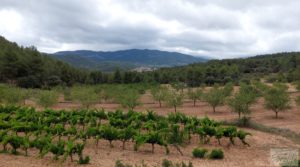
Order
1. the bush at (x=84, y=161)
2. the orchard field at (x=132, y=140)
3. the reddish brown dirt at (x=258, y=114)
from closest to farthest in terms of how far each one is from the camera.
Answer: the bush at (x=84, y=161), the orchard field at (x=132, y=140), the reddish brown dirt at (x=258, y=114)

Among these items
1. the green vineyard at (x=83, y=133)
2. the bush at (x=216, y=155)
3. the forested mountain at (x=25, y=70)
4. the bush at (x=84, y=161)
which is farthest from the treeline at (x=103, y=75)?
the bush at (x=84, y=161)

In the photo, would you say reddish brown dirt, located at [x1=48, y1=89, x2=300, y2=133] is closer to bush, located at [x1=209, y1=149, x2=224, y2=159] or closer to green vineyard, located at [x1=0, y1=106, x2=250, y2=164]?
green vineyard, located at [x1=0, y1=106, x2=250, y2=164]

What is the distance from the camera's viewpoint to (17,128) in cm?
1652

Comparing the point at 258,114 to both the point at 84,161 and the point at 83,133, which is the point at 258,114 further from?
the point at 84,161

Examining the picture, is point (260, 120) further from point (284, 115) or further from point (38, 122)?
point (38, 122)

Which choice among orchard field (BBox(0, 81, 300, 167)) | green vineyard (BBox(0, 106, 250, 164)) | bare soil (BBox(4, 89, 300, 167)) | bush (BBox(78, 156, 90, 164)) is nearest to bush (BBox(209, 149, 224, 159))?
orchard field (BBox(0, 81, 300, 167))

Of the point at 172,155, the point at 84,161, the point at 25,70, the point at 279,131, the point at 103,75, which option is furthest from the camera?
the point at 103,75

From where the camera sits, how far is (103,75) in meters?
81.4

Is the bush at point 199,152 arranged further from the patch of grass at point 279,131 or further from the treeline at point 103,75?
the treeline at point 103,75

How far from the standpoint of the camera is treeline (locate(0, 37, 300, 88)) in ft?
198

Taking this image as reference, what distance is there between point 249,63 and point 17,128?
8046 centimetres

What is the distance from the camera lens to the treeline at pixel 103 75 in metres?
60.4

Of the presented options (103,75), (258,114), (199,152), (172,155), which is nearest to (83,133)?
(172,155)

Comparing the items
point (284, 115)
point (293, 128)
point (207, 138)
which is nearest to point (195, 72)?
point (284, 115)
